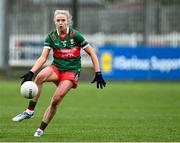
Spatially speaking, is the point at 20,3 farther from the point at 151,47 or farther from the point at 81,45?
the point at 81,45

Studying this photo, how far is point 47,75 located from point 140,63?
831 inches

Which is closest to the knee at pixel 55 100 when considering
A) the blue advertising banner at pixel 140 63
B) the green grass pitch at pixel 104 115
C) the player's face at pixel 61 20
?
the green grass pitch at pixel 104 115

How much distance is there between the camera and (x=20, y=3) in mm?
37656

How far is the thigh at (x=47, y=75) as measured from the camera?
43.9ft

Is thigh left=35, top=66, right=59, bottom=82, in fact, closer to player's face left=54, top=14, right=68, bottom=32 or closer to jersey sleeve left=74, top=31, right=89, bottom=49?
jersey sleeve left=74, top=31, right=89, bottom=49

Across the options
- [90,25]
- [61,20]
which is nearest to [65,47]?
[61,20]

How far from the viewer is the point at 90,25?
1501 inches

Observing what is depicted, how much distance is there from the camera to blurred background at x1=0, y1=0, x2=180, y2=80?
1443 inches

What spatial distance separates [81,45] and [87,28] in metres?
24.4

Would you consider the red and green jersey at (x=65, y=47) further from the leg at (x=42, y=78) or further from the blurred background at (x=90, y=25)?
the blurred background at (x=90, y=25)

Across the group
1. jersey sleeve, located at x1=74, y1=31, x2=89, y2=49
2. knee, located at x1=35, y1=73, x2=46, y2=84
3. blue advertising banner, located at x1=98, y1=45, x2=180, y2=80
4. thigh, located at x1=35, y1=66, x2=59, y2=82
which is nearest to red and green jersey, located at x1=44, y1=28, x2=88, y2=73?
jersey sleeve, located at x1=74, y1=31, x2=89, y2=49

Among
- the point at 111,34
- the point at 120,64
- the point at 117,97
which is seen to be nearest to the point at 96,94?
the point at 117,97

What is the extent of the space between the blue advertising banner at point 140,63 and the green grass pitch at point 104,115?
3.34 metres

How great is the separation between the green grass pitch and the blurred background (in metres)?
6.19
